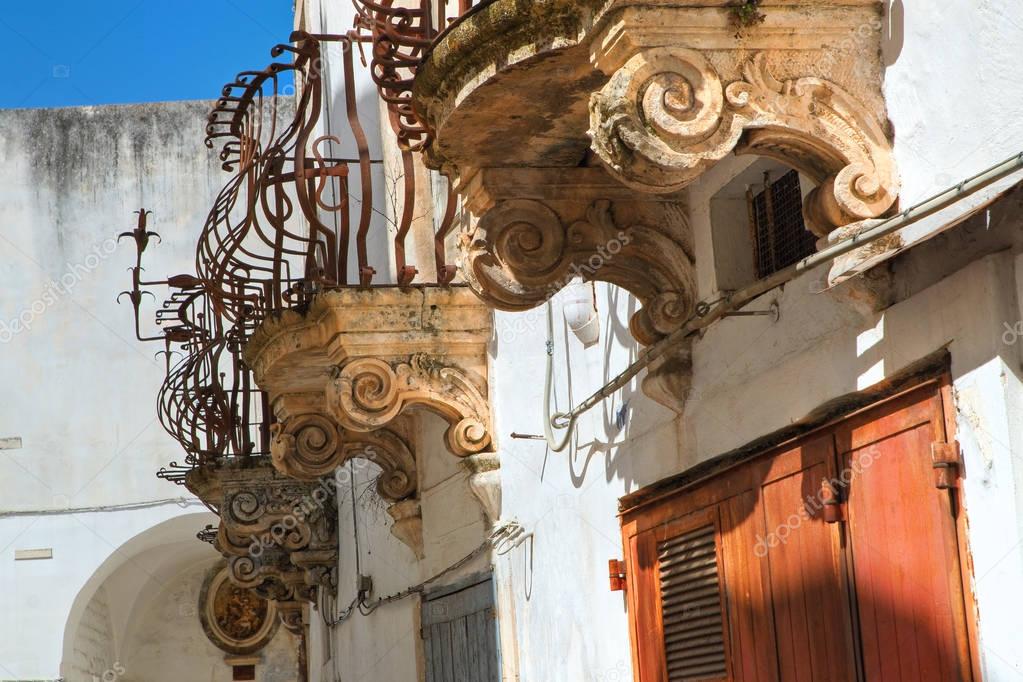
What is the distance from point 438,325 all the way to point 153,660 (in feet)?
51.5

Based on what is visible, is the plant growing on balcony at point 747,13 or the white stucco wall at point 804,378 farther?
the plant growing on balcony at point 747,13

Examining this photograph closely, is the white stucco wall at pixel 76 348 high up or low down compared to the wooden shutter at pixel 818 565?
up

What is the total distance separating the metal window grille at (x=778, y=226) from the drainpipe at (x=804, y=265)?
305 millimetres

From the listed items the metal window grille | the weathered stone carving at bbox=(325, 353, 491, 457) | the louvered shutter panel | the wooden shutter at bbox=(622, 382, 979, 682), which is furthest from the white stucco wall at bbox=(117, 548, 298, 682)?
the metal window grille

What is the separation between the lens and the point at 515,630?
9203 mm

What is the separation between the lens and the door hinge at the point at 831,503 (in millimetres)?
5418

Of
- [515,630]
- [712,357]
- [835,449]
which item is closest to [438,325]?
[515,630]

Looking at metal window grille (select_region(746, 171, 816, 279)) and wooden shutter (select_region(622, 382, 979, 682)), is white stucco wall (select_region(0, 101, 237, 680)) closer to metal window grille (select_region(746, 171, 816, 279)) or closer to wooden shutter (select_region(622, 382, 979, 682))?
wooden shutter (select_region(622, 382, 979, 682))

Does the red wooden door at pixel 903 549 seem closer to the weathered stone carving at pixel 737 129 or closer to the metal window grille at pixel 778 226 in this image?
the weathered stone carving at pixel 737 129

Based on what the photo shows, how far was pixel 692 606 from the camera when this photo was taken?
661 cm

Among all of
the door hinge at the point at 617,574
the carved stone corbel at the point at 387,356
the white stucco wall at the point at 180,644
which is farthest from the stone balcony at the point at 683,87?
the white stucco wall at the point at 180,644

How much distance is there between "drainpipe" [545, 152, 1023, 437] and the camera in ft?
14.0

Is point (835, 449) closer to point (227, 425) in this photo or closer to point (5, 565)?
point (227, 425)

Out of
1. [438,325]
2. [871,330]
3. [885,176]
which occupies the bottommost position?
[871,330]
